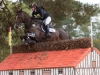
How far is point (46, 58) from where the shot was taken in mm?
19703

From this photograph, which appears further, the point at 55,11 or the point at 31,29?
the point at 55,11

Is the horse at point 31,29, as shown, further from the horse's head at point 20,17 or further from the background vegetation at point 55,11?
the background vegetation at point 55,11

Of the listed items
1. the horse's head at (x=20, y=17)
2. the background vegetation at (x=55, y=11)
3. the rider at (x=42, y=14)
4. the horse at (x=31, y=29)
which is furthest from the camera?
the background vegetation at (x=55, y=11)

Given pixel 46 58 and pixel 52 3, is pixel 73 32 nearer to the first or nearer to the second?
pixel 52 3

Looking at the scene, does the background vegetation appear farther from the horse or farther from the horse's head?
the horse's head

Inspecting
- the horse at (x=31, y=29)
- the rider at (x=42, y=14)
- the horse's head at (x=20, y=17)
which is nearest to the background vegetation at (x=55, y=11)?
the rider at (x=42, y=14)

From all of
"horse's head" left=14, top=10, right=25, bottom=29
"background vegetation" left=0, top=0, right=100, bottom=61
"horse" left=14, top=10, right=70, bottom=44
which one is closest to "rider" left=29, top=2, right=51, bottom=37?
"horse" left=14, top=10, right=70, bottom=44

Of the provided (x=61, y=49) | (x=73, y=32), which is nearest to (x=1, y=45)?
(x=61, y=49)

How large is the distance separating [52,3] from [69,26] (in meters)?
35.1

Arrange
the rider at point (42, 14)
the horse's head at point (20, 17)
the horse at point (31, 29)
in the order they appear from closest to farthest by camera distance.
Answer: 1. the horse's head at point (20, 17)
2. the horse at point (31, 29)
3. the rider at point (42, 14)

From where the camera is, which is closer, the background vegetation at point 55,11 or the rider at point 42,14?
the rider at point 42,14

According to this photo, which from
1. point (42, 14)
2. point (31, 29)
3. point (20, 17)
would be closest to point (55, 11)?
point (42, 14)

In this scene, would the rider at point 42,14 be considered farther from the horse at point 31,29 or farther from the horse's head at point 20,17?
the horse's head at point 20,17

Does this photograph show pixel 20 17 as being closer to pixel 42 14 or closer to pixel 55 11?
pixel 42 14
